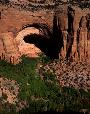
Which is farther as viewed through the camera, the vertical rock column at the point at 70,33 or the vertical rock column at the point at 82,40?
the vertical rock column at the point at 70,33

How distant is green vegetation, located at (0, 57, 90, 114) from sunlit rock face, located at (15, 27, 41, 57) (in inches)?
109

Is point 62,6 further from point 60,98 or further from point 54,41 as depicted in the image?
point 60,98

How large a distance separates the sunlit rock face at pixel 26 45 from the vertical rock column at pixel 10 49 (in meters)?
2.02

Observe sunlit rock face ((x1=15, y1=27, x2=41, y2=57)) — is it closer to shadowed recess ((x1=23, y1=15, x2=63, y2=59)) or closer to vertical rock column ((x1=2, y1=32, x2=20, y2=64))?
shadowed recess ((x1=23, y1=15, x2=63, y2=59))

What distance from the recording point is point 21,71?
249 ft

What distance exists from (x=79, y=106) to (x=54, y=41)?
1273 centimetres

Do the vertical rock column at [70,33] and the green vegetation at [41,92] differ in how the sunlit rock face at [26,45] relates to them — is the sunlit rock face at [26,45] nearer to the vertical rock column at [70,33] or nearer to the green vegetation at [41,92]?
the green vegetation at [41,92]

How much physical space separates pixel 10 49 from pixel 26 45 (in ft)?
13.2

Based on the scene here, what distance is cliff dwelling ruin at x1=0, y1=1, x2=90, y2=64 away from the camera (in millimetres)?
77562

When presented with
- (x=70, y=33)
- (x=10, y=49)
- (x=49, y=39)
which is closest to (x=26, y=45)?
(x=49, y=39)

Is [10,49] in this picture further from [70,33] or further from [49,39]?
[70,33]

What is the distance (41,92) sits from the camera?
73.1m

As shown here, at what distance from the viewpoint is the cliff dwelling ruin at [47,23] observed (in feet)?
254

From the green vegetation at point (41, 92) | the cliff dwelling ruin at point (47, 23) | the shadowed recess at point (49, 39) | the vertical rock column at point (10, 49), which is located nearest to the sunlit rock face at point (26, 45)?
the cliff dwelling ruin at point (47, 23)
